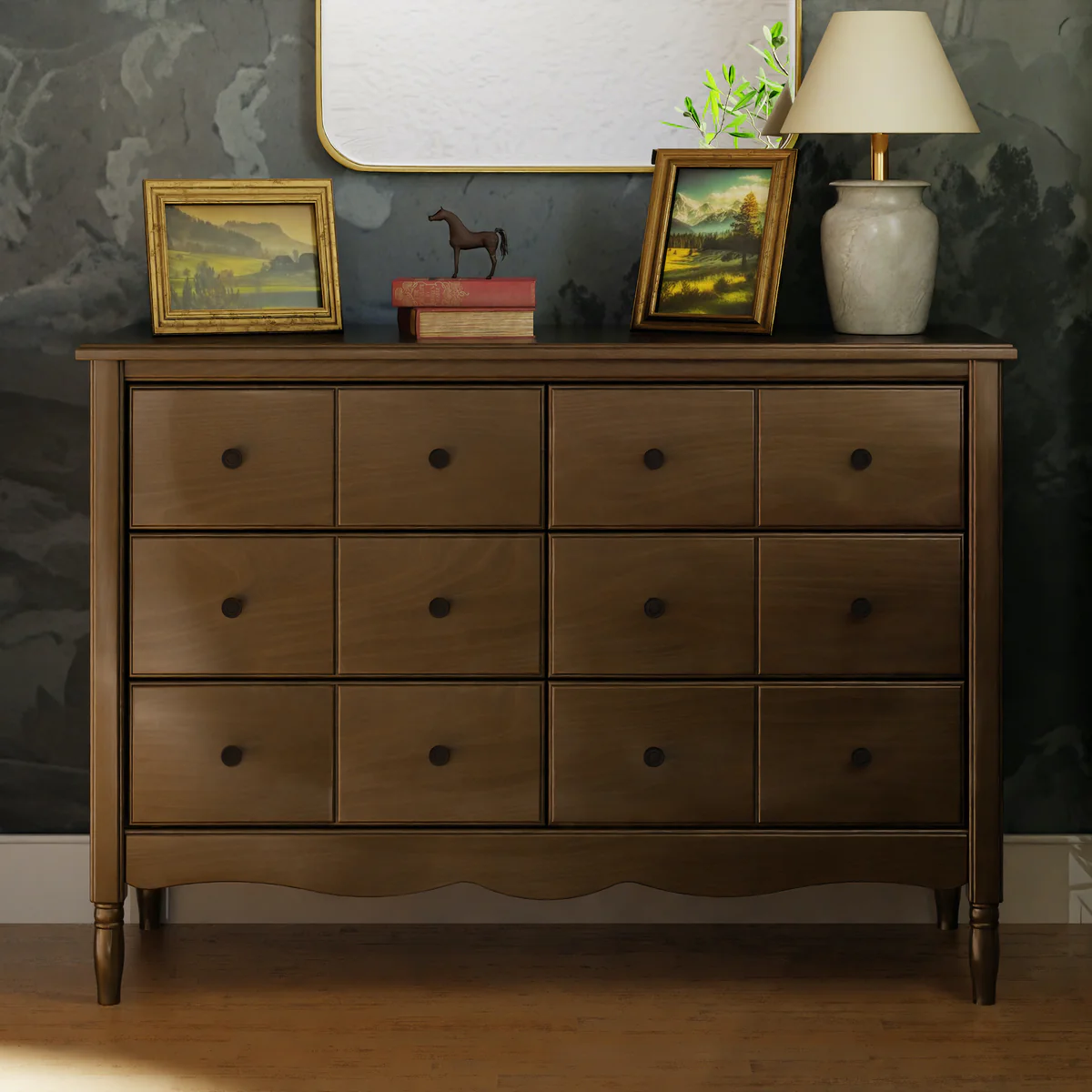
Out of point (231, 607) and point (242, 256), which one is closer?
point (231, 607)

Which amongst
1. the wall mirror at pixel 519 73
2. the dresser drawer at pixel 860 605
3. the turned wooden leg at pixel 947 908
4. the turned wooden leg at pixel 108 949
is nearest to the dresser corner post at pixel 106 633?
the turned wooden leg at pixel 108 949

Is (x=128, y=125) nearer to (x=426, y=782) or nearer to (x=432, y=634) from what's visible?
(x=432, y=634)

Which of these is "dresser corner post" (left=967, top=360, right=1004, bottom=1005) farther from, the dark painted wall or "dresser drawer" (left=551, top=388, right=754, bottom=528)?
the dark painted wall

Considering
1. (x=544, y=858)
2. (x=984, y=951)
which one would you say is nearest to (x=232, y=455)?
(x=544, y=858)

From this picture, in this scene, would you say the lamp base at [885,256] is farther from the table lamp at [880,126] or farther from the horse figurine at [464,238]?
the horse figurine at [464,238]

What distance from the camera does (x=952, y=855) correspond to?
2096 millimetres

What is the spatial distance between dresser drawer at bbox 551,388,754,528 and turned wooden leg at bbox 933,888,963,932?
914 mm

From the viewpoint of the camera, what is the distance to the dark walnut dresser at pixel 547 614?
6.64 ft

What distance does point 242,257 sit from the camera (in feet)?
7.33

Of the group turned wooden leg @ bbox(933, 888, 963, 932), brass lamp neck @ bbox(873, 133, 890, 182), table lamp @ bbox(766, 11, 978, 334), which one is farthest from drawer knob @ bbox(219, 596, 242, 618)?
turned wooden leg @ bbox(933, 888, 963, 932)

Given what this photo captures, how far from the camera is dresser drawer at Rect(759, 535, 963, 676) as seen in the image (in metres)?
2.05

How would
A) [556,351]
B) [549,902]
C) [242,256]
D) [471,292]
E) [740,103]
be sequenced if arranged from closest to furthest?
1. [556,351]
2. [471,292]
3. [242,256]
4. [740,103]
5. [549,902]

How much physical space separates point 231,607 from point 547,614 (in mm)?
482

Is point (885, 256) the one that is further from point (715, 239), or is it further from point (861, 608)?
point (861, 608)
